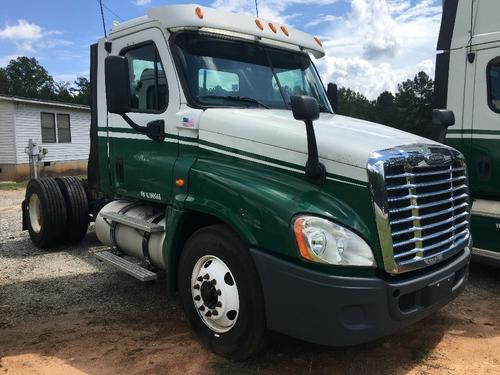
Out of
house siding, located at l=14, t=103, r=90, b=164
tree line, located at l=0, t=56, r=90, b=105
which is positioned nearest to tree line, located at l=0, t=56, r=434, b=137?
tree line, located at l=0, t=56, r=90, b=105

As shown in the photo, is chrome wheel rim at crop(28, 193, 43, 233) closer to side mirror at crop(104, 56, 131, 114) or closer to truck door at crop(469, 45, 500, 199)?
side mirror at crop(104, 56, 131, 114)

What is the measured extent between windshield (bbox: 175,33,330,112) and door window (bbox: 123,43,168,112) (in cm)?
31

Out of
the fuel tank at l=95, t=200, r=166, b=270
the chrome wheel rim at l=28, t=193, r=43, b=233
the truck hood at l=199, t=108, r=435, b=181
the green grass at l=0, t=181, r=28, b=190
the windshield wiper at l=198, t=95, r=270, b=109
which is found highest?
the windshield wiper at l=198, t=95, r=270, b=109

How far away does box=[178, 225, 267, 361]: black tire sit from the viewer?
3508mm

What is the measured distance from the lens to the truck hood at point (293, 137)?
3.48 m

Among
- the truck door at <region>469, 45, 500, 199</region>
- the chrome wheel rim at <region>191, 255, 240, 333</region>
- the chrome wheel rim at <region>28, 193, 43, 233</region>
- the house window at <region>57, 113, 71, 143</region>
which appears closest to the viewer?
the chrome wheel rim at <region>191, 255, 240, 333</region>

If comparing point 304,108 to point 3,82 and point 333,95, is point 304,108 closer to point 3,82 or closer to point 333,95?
point 333,95

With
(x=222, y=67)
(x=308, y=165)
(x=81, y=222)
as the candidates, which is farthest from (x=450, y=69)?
(x=81, y=222)

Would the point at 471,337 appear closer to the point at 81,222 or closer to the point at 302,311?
the point at 302,311

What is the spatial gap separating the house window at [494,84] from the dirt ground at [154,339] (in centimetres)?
207

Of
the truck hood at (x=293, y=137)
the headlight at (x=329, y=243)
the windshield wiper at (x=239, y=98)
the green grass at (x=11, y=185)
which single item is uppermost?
the windshield wiper at (x=239, y=98)

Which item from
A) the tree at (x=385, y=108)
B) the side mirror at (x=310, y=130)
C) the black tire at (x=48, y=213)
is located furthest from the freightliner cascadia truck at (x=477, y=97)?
the tree at (x=385, y=108)

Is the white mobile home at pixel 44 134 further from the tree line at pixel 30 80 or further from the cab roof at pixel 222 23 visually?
the tree line at pixel 30 80

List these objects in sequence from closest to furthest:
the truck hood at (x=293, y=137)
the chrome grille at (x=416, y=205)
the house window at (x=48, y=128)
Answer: the chrome grille at (x=416, y=205), the truck hood at (x=293, y=137), the house window at (x=48, y=128)
